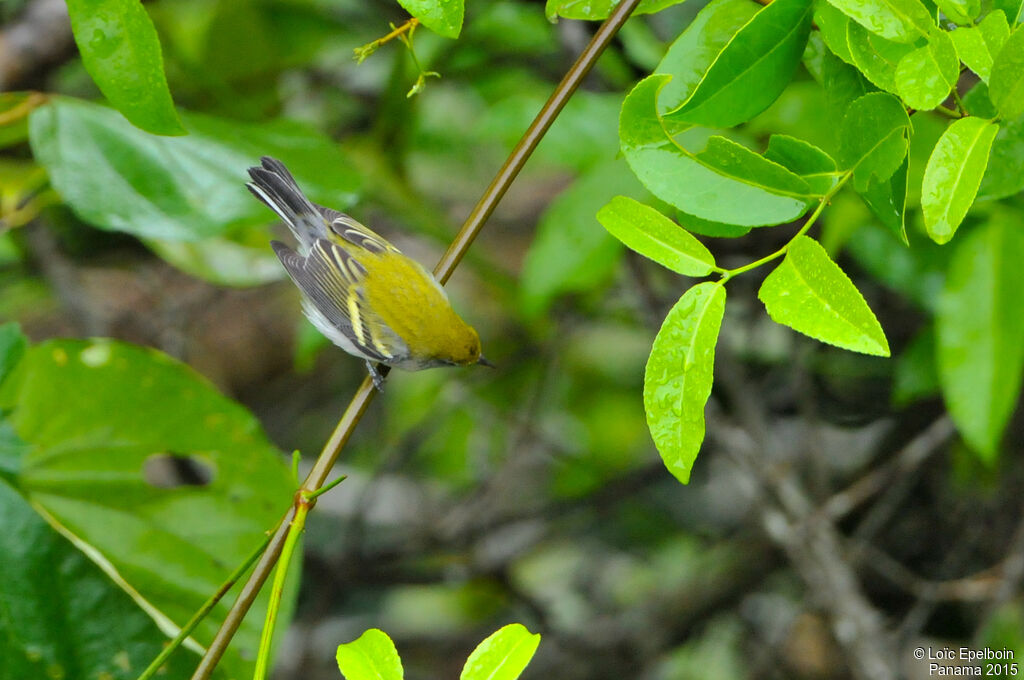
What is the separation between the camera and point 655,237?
2.99 feet

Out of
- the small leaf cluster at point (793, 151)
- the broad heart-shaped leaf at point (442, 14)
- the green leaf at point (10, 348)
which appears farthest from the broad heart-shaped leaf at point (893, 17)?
the green leaf at point (10, 348)

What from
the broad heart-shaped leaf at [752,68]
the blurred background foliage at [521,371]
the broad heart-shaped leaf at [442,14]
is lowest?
the blurred background foliage at [521,371]

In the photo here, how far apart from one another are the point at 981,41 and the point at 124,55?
2.97ft

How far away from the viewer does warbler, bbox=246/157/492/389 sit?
6.10 feet

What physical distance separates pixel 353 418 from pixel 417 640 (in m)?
2.50

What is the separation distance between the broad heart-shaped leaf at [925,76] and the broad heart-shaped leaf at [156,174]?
3.77ft

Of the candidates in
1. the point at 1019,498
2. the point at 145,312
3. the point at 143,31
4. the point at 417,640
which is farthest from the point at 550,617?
the point at 143,31

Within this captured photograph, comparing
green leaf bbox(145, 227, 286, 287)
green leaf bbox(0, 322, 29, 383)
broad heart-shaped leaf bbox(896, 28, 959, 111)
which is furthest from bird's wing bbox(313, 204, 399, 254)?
broad heart-shaped leaf bbox(896, 28, 959, 111)

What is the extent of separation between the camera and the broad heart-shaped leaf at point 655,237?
0.90 m

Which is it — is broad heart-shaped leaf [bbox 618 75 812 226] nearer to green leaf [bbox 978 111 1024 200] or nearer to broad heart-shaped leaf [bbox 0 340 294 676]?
green leaf [bbox 978 111 1024 200]

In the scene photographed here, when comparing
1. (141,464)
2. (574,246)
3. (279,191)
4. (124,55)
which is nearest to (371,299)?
(279,191)

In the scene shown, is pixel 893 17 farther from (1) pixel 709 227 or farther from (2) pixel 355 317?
(2) pixel 355 317

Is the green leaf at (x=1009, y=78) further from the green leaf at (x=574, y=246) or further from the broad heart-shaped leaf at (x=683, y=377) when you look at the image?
the green leaf at (x=574, y=246)

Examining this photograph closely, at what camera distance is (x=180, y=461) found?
2168 millimetres
